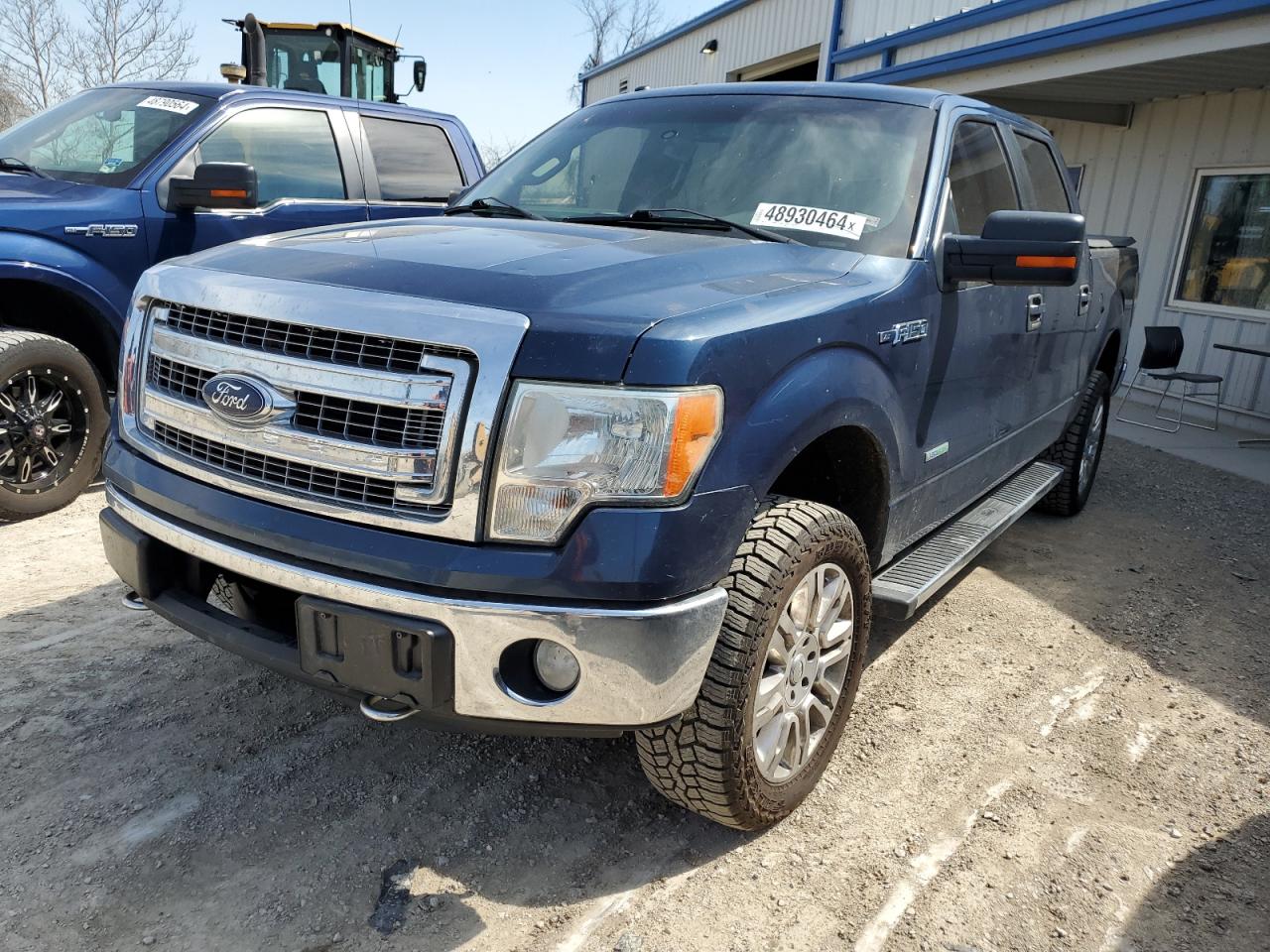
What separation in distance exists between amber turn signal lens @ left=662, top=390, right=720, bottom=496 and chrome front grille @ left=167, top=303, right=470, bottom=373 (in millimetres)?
451

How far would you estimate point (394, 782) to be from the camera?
2703 mm

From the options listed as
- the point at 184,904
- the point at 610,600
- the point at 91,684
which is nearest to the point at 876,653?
the point at 610,600

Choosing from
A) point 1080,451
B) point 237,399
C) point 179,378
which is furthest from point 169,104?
point 1080,451

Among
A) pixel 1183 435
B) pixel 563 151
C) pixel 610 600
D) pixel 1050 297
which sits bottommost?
pixel 1183 435

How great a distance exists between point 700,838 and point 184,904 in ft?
4.07

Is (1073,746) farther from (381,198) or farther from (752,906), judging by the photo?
(381,198)

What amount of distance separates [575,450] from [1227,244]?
9.37 meters

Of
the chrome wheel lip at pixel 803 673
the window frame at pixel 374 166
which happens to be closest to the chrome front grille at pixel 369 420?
the chrome wheel lip at pixel 803 673

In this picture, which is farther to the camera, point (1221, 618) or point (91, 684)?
point (1221, 618)

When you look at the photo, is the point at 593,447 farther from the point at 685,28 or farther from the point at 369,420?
the point at 685,28

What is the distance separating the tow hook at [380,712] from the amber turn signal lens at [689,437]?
2.38 ft

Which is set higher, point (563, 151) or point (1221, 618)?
point (563, 151)

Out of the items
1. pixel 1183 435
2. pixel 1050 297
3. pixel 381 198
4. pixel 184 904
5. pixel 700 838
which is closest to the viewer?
pixel 184 904

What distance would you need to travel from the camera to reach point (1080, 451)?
5387mm
